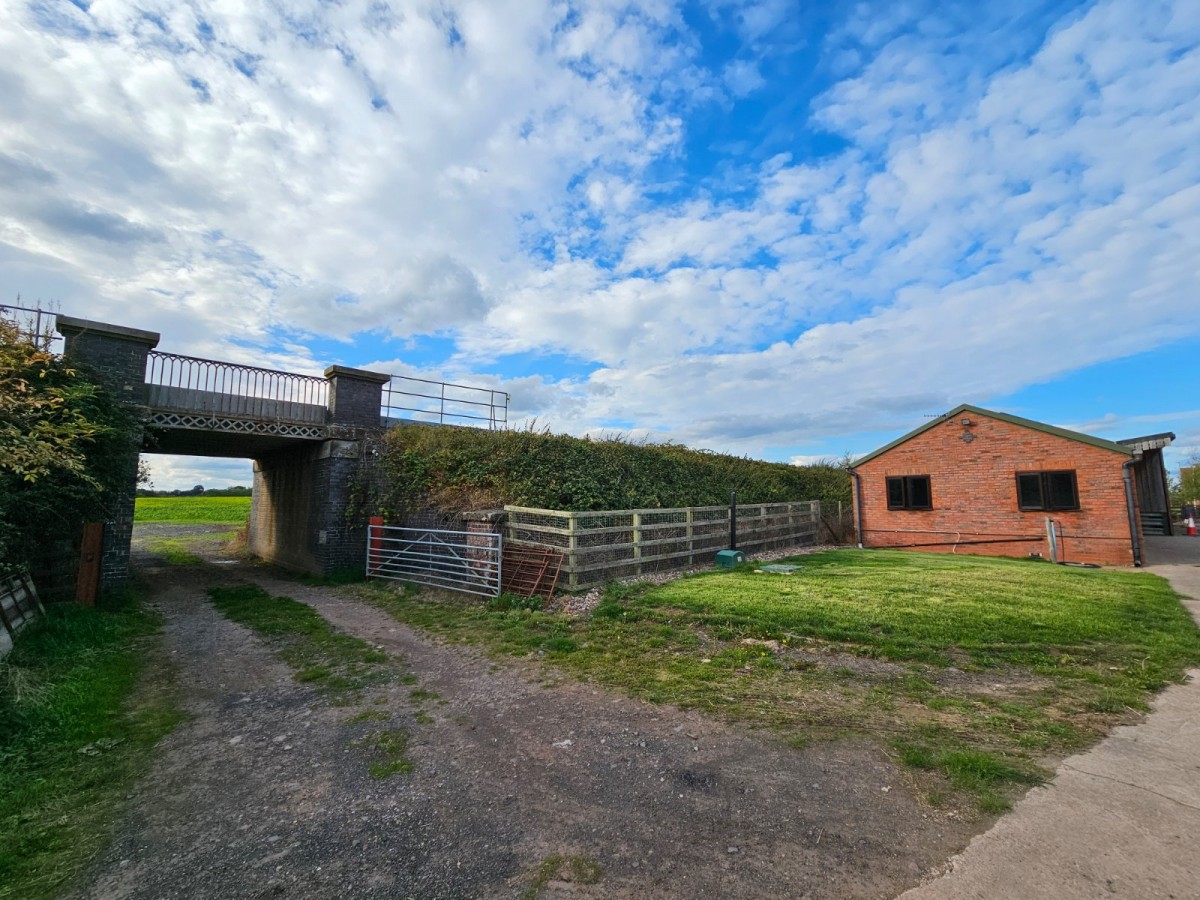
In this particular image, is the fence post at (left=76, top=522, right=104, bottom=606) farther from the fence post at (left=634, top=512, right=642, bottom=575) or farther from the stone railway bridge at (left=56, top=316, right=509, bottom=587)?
the fence post at (left=634, top=512, right=642, bottom=575)

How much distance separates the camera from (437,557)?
1041 cm

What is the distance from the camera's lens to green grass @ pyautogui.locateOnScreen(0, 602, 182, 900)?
270 centimetres

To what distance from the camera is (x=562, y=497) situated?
1178cm

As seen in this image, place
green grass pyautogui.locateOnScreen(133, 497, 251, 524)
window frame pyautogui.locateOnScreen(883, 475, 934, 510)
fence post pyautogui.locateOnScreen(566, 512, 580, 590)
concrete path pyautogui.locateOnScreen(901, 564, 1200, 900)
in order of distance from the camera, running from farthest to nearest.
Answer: green grass pyautogui.locateOnScreen(133, 497, 251, 524) < window frame pyautogui.locateOnScreen(883, 475, 934, 510) < fence post pyautogui.locateOnScreen(566, 512, 580, 590) < concrete path pyautogui.locateOnScreen(901, 564, 1200, 900)

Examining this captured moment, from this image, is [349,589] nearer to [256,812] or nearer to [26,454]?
[26,454]

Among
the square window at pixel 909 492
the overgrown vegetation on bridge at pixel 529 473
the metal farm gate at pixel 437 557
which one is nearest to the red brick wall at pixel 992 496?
the square window at pixel 909 492

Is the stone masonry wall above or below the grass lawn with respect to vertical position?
above

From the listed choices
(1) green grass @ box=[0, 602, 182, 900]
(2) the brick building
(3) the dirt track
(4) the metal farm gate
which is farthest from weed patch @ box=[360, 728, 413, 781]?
(2) the brick building

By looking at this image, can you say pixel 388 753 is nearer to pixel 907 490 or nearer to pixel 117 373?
pixel 117 373

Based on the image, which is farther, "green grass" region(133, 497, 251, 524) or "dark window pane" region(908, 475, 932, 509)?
"green grass" region(133, 497, 251, 524)

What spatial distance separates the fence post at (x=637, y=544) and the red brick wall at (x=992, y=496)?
11.2m

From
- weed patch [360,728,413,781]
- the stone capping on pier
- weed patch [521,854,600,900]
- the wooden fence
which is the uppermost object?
the stone capping on pier

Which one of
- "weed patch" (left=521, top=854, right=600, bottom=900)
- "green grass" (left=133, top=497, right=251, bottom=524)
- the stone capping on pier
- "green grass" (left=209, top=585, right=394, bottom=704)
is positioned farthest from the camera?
"green grass" (left=133, top=497, right=251, bottom=524)

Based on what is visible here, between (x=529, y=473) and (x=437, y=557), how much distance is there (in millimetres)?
2632
